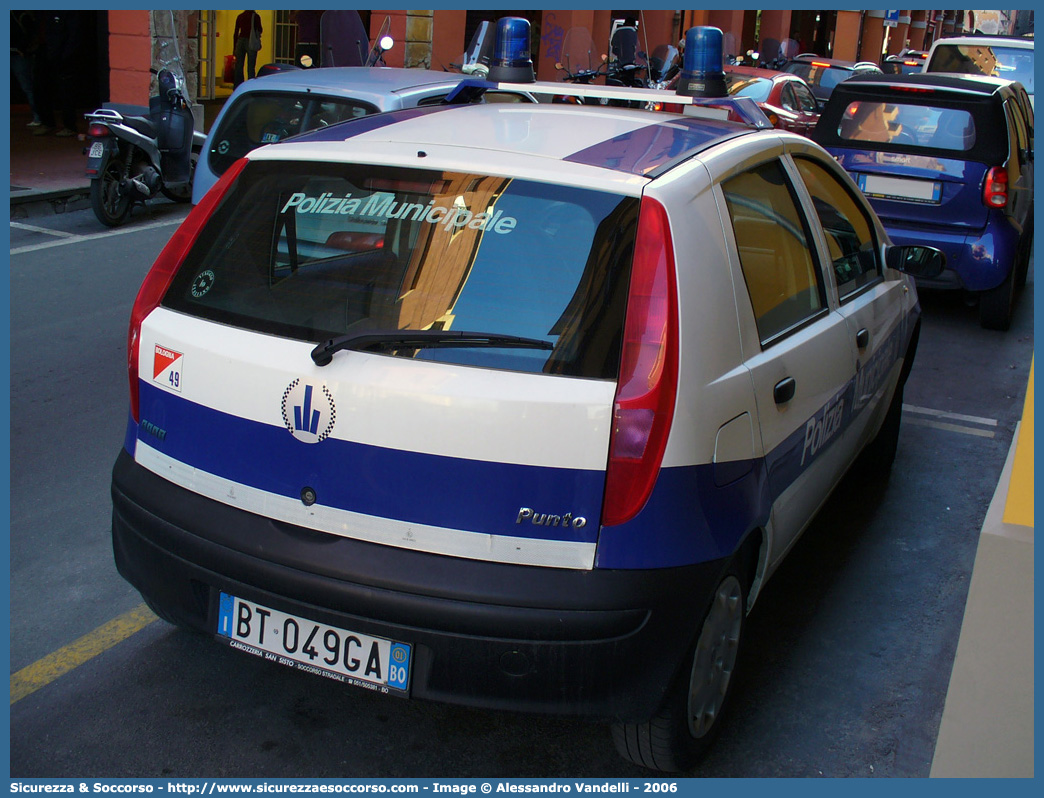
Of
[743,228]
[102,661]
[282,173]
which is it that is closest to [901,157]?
[743,228]

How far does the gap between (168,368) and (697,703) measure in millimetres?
1573

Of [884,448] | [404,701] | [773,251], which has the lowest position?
[404,701]

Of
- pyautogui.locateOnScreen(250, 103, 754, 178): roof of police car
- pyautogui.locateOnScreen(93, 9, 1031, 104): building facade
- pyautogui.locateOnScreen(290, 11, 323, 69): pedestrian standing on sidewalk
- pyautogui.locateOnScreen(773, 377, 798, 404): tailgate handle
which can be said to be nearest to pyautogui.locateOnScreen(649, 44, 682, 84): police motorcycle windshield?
pyautogui.locateOnScreen(93, 9, 1031, 104): building facade

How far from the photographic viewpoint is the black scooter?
372 inches

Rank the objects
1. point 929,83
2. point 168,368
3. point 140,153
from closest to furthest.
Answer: point 168,368 → point 929,83 → point 140,153

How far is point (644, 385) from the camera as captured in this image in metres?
2.38

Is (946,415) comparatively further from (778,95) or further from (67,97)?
(67,97)

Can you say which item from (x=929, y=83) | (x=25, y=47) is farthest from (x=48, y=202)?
(x=929, y=83)

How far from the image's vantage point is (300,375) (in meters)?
2.48

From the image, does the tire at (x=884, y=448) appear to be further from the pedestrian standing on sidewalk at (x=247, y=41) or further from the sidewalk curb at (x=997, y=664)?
the pedestrian standing on sidewalk at (x=247, y=41)

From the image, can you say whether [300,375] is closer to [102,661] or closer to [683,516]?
[683,516]

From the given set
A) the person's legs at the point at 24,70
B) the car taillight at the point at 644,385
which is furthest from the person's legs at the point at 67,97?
the car taillight at the point at 644,385

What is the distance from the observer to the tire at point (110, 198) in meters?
9.45

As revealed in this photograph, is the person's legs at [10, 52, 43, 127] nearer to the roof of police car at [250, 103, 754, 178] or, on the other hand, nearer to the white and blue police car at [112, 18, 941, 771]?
the roof of police car at [250, 103, 754, 178]
